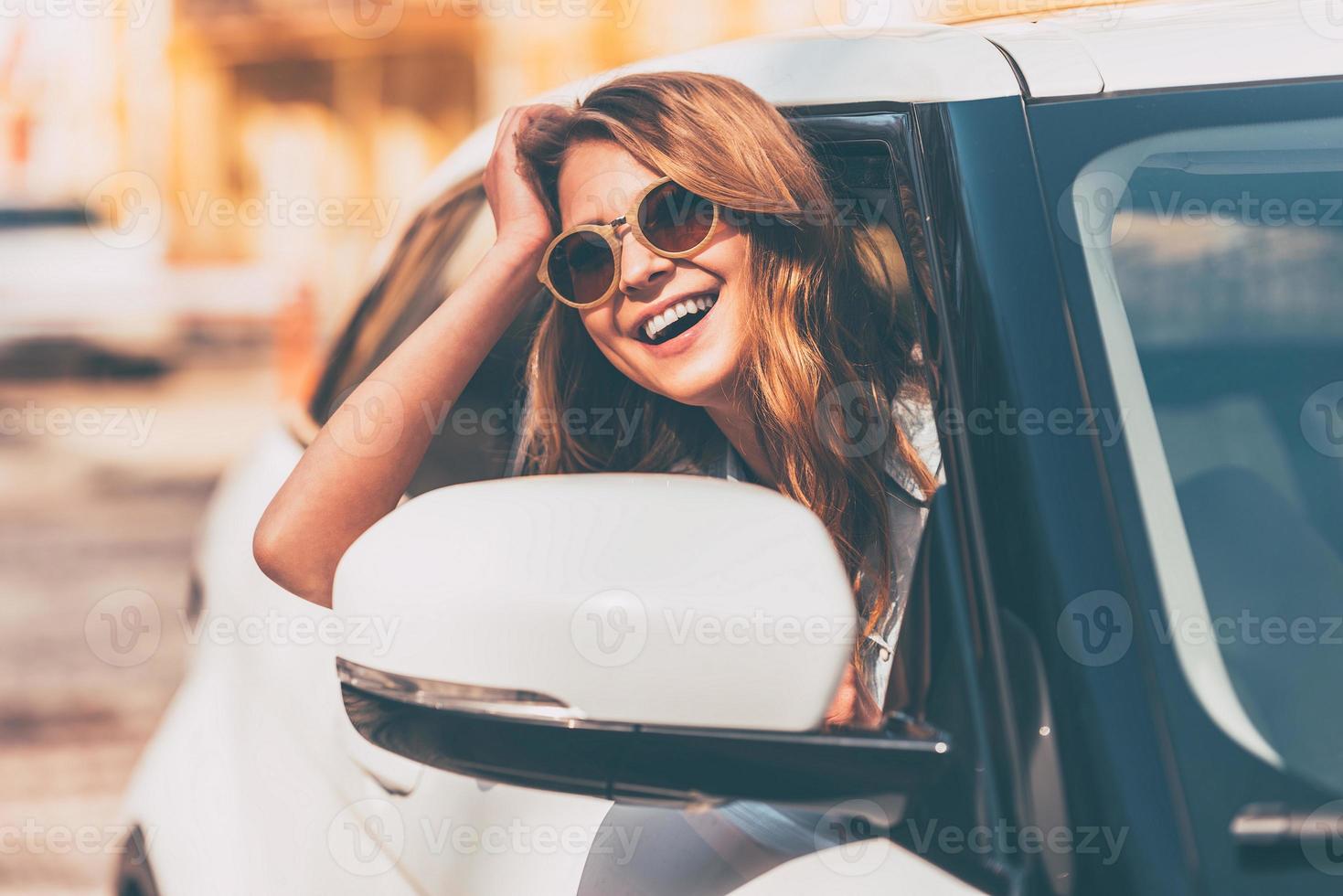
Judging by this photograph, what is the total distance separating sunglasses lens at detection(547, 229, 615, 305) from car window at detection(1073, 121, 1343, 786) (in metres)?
0.49

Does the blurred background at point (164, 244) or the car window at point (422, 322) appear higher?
the blurred background at point (164, 244)

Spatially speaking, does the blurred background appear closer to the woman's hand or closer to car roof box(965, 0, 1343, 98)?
car roof box(965, 0, 1343, 98)

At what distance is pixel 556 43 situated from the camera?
1374 cm

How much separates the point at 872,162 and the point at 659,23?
39.8 ft

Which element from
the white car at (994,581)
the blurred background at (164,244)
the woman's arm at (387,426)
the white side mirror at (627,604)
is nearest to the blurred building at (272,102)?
the blurred background at (164,244)

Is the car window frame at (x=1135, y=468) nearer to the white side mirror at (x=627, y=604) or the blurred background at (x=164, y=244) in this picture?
the white side mirror at (x=627, y=604)

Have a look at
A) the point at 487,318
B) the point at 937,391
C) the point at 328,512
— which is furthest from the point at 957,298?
the point at 328,512

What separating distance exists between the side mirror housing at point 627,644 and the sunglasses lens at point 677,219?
38cm

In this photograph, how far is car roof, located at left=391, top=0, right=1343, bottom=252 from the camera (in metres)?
1.11

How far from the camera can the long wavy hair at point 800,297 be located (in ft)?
4.08

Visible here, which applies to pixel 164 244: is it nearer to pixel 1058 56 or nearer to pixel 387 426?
pixel 387 426

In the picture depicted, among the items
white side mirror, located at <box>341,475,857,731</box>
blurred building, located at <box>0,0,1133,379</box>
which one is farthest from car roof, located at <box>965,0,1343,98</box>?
blurred building, located at <box>0,0,1133,379</box>

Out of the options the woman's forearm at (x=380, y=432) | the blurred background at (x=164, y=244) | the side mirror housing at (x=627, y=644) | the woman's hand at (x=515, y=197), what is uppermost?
the blurred background at (x=164, y=244)

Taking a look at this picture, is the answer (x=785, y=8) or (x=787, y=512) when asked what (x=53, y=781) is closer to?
Answer: (x=787, y=512)
